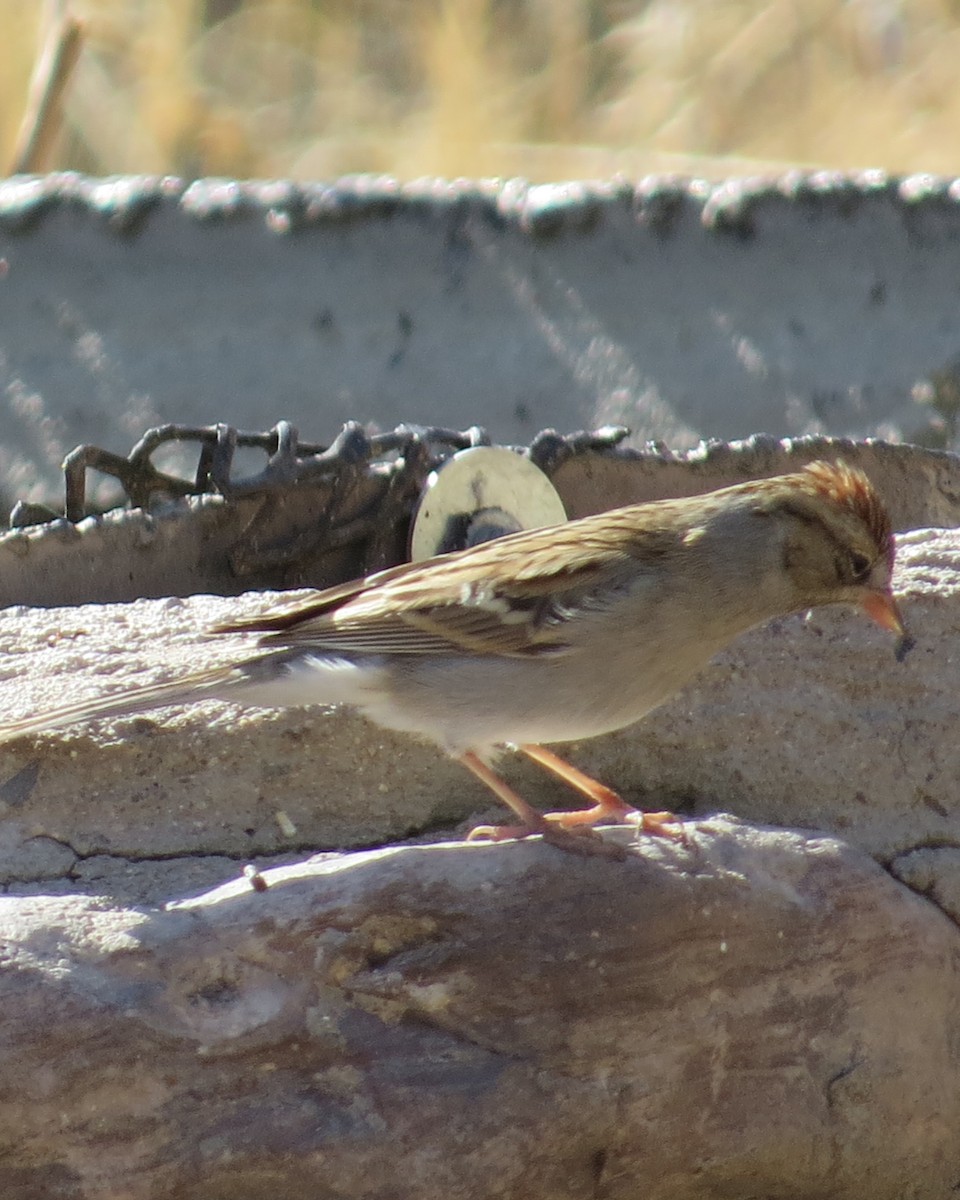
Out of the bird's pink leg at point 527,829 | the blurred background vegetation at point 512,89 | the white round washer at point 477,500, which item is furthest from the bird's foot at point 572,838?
the blurred background vegetation at point 512,89

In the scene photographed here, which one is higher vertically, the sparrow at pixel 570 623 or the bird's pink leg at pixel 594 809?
the sparrow at pixel 570 623

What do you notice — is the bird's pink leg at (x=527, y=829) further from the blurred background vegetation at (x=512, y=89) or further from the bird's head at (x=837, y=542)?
the blurred background vegetation at (x=512, y=89)

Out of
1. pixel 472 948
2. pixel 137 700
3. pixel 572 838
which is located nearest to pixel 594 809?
pixel 572 838

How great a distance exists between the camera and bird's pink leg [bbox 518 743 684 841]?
120 inches

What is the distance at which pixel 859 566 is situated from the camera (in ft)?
10.7

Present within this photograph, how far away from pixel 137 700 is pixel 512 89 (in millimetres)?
7429

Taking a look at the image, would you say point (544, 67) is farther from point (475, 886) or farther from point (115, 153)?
point (475, 886)

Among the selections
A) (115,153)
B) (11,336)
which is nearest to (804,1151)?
(11,336)

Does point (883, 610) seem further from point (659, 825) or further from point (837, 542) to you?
point (659, 825)

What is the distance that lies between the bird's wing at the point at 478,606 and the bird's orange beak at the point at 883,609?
0.39 m

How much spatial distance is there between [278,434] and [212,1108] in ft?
5.72

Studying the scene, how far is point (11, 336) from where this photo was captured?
16.8 ft

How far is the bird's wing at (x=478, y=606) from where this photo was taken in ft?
10.8

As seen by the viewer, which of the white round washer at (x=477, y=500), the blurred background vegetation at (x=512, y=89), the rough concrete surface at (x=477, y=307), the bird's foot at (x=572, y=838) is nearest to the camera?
the bird's foot at (x=572, y=838)
